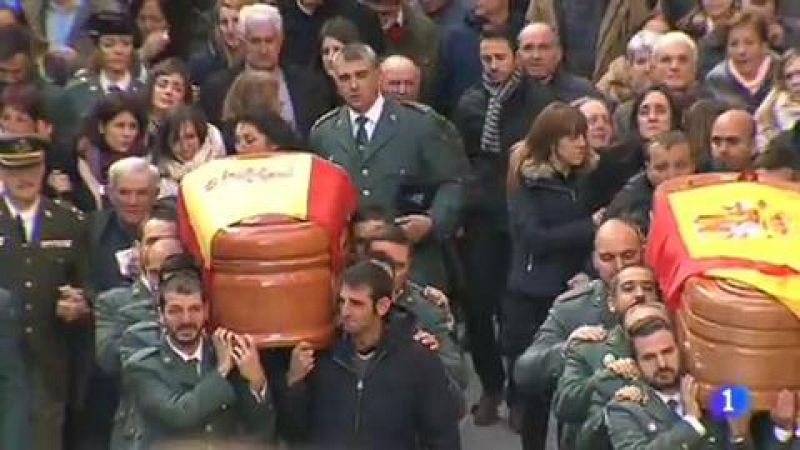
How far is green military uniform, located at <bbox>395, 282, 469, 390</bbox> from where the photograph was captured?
8383 mm

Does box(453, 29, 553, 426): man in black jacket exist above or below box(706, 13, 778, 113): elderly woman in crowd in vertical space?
below

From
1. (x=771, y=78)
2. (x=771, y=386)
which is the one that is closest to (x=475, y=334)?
(x=771, y=78)

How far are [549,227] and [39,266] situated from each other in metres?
2.07

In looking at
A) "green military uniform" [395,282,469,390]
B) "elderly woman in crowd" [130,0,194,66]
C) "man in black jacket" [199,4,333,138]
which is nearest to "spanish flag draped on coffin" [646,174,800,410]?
"green military uniform" [395,282,469,390]

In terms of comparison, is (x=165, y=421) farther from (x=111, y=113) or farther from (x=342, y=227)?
(x=111, y=113)

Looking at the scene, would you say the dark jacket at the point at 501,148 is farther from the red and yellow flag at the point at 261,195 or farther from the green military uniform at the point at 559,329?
the red and yellow flag at the point at 261,195

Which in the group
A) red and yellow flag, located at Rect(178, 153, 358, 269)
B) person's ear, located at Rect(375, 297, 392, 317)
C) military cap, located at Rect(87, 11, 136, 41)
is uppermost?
red and yellow flag, located at Rect(178, 153, 358, 269)

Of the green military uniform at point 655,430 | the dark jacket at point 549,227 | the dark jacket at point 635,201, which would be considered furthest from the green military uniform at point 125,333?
the dark jacket at point 635,201

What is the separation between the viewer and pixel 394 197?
9.93m

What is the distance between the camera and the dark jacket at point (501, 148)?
10945 mm

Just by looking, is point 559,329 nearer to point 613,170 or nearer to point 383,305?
point 383,305

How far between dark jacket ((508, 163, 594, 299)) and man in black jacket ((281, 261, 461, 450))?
191 centimetres

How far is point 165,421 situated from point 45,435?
5.44 feet

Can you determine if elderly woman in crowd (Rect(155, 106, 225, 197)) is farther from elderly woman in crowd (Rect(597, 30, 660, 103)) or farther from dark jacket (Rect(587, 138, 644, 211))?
elderly woman in crowd (Rect(597, 30, 660, 103))
